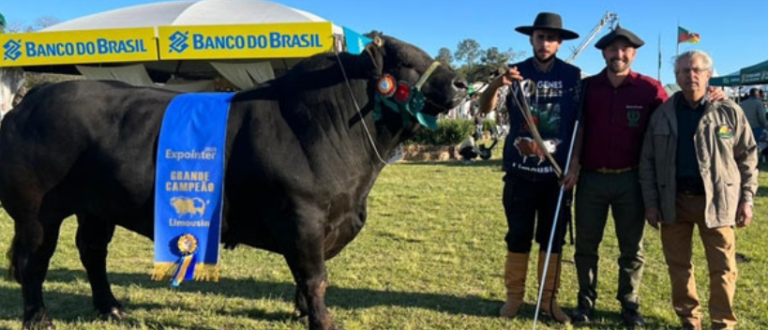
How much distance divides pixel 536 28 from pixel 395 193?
6.92m

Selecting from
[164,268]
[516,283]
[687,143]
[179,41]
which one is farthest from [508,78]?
[179,41]

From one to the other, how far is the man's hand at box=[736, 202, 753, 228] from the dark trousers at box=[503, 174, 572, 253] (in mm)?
1073

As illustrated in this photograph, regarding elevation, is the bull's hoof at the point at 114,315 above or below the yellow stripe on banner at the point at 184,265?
below

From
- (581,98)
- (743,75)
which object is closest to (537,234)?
(581,98)

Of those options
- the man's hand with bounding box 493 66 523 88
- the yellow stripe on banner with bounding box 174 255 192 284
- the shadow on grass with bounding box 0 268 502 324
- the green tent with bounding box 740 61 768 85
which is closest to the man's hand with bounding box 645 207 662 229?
the man's hand with bounding box 493 66 523 88

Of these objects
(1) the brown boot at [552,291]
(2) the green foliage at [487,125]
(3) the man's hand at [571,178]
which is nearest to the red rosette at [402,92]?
(3) the man's hand at [571,178]

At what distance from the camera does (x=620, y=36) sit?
397cm

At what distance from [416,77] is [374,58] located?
273 mm

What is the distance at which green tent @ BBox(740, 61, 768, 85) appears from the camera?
1859cm

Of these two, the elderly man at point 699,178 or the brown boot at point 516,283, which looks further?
the brown boot at point 516,283

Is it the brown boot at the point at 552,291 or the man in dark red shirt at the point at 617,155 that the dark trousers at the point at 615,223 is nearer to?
the man in dark red shirt at the point at 617,155

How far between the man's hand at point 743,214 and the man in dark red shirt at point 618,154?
58 cm

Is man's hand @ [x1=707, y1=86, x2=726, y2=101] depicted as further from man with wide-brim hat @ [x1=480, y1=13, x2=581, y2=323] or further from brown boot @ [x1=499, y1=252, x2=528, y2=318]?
brown boot @ [x1=499, y1=252, x2=528, y2=318]

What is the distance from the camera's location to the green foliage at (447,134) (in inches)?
724
